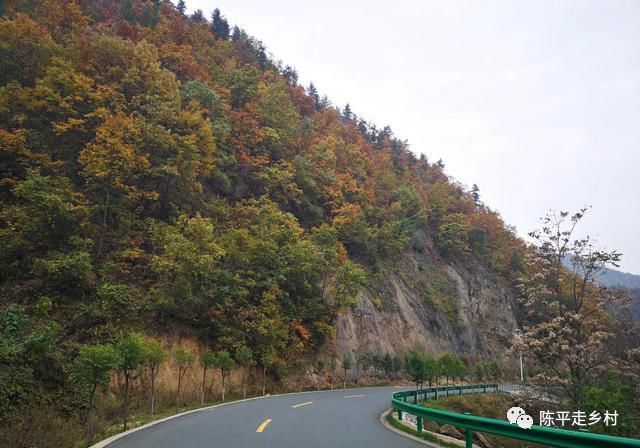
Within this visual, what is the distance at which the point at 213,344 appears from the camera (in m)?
24.3

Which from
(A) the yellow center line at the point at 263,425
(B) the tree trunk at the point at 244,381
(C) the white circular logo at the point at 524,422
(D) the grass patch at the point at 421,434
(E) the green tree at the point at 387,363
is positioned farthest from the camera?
(E) the green tree at the point at 387,363

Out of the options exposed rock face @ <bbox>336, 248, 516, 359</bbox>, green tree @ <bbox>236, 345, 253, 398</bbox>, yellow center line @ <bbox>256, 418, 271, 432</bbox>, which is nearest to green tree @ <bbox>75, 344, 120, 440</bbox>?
yellow center line @ <bbox>256, 418, 271, 432</bbox>

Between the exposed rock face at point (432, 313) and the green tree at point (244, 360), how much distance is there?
442 inches

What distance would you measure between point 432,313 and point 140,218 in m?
35.4

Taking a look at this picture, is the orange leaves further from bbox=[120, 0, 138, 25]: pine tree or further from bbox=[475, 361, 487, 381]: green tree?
bbox=[120, 0, 138, 25]: pine tree

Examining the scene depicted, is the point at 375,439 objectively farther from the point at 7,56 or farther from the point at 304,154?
the point at 304,154

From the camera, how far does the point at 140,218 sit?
28062 mm

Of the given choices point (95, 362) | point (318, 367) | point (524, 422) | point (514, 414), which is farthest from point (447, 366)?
point (524, 422)

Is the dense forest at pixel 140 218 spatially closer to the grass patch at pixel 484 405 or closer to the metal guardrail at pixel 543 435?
the grass patch at pixel 484 405

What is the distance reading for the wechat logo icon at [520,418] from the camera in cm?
593

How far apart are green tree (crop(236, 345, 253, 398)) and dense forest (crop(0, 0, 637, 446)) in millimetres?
131

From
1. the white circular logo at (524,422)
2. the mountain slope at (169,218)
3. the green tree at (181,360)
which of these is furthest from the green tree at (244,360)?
the white circular logo at (524,422)

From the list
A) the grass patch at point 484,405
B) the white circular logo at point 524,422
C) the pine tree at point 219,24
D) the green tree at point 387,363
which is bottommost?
the grass patch at point 484,405

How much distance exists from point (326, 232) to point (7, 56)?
2593 cm
